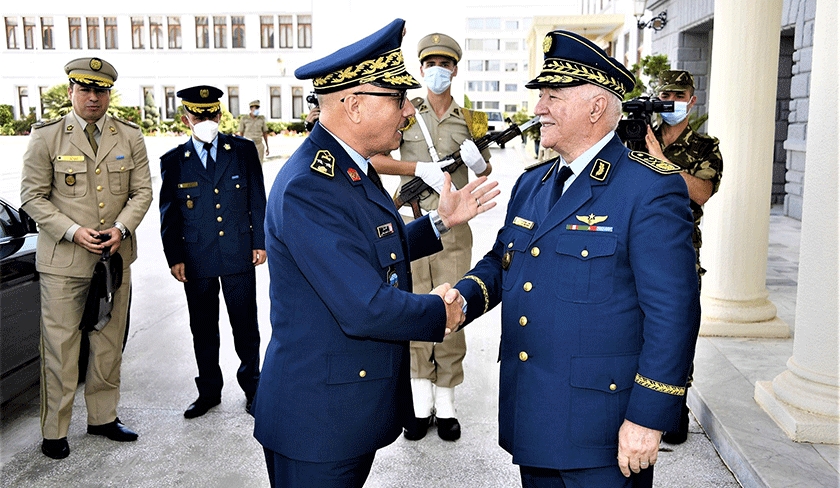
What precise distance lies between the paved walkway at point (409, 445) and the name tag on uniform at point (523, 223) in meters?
1.80

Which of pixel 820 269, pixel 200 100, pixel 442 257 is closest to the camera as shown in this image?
pixel 820 269

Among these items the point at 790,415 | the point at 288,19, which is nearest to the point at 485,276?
the point at 790,415

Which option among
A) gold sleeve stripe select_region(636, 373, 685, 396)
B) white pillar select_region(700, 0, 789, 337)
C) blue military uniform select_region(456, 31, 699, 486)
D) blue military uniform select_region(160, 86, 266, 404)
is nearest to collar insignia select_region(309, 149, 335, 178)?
blue military uniform select_region(456, 31, 699, 486)

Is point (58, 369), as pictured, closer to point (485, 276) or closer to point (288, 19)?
point (485, 276)

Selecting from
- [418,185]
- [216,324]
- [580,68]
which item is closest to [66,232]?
[216,324]

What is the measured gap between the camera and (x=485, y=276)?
2674 mm

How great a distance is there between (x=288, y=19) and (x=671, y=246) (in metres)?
52.8

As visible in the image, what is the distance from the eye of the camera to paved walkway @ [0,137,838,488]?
385cm

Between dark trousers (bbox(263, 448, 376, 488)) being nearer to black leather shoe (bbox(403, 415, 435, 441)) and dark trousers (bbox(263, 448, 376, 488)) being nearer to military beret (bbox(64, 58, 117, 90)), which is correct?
black leather shoe (bbox(403, 415, 435, 441))

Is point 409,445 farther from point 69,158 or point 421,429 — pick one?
point 69,158

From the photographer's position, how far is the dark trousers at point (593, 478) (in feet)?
7.38

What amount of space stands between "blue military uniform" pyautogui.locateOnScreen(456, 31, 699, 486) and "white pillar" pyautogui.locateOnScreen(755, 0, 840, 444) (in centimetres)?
205

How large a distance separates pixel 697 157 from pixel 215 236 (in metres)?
2.81

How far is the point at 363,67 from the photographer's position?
2.28 metres
